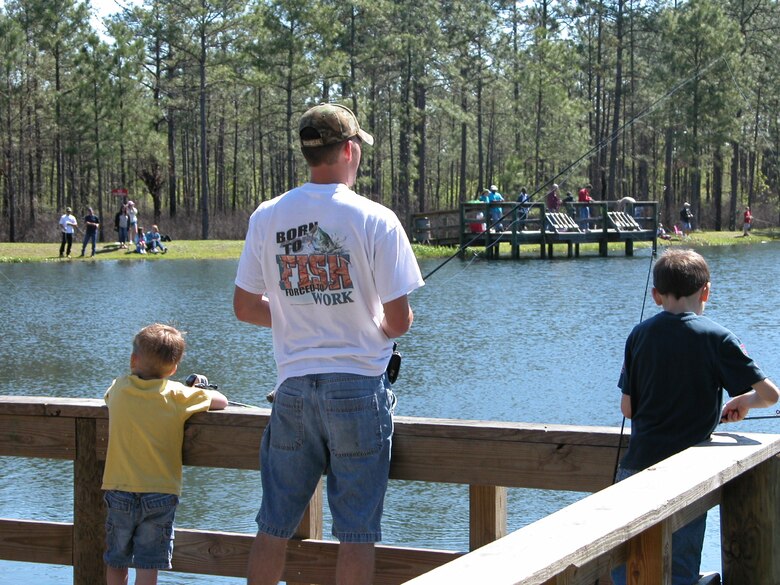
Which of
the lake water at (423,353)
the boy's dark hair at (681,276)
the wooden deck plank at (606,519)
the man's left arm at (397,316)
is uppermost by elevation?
the boy's dark hair at (681,276)

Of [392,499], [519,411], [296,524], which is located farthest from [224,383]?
[296,524]

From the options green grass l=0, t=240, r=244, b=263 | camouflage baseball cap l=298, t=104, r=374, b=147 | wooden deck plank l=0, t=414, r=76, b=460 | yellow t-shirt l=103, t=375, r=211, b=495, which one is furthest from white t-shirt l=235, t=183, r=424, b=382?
green grass l=0, t=240, r=244, b=263

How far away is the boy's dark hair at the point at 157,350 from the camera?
10.8ft

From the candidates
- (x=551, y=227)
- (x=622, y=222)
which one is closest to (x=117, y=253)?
(x=551, y=227)

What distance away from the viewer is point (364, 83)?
172ft

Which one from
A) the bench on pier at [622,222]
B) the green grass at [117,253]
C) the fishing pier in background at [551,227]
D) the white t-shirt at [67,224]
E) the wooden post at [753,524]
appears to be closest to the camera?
the wooden post at [753,524]

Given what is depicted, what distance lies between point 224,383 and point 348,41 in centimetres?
4150

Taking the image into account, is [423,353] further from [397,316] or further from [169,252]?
[169,252]

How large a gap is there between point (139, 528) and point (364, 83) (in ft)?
165

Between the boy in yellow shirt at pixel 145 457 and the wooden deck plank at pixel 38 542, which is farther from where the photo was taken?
the wooden deck plank at pixel 38 542

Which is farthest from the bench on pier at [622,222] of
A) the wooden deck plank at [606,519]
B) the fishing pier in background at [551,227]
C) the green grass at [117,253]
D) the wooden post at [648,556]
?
the wooden post at [648,556]

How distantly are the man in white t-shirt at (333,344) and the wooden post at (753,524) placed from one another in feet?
2.70

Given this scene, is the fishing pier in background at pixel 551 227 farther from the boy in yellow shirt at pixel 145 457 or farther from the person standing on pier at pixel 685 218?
the boy in yellow shirt at pixel 145 457

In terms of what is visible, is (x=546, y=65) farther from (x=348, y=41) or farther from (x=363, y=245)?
(x=363, y=245)
